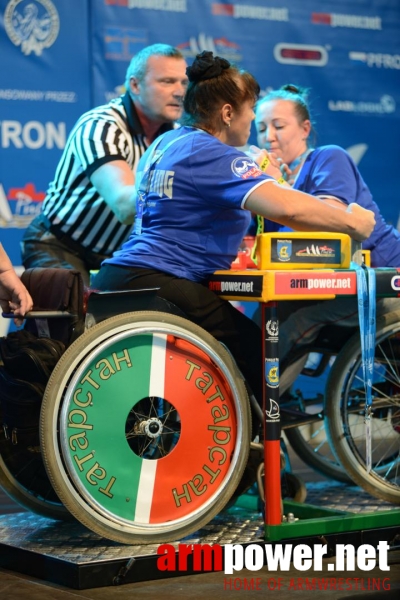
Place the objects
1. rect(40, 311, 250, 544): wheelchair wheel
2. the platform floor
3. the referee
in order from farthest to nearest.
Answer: the referee < rect(40, 311, 250, 544): wheelchair wheel < the platform floor

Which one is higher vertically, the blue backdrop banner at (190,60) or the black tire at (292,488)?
the blue backdrop banner at (190,60)

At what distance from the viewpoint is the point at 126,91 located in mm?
4574

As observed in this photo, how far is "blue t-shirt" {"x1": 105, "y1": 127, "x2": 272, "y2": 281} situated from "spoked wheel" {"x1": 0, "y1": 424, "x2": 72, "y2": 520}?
691 millimetres

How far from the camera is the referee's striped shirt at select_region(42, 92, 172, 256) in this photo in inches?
177

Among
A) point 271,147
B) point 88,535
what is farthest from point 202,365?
point 271,147

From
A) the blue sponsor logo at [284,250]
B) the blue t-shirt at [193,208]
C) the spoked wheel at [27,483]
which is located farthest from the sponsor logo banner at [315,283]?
the spoked wheel at [27,483]

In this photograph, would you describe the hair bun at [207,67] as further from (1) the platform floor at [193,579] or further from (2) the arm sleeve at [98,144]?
(1) the platform floor at [193,579]

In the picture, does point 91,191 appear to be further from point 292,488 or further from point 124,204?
point 292,488

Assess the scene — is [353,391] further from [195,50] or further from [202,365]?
[195,50]

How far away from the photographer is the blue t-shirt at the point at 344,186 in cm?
390

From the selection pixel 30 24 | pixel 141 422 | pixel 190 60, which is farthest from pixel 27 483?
pixel 190 60

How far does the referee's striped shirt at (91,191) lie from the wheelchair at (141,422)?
123cm

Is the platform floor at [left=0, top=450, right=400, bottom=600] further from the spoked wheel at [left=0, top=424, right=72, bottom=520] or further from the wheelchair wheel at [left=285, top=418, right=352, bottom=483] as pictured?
the wheelchair wheel at [left=285, top=418, right=352, bottom=483]

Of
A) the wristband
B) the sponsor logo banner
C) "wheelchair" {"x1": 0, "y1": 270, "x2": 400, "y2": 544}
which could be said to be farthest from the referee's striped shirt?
the sponsor logo banner
